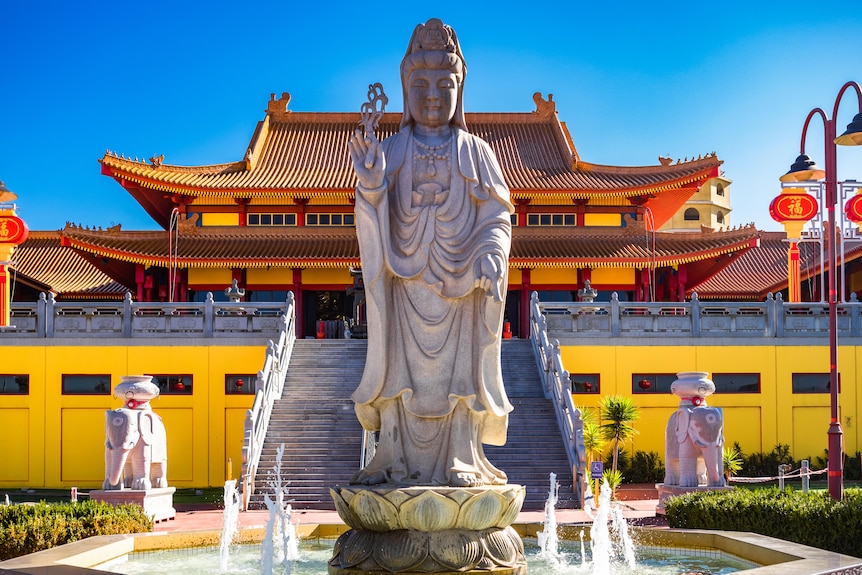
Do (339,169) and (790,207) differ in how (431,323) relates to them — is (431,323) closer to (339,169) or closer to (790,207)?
(790,207)

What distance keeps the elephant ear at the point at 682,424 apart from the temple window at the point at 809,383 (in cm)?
1013

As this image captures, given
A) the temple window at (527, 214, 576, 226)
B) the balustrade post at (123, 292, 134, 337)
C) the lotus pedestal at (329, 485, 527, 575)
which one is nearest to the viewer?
the lotus pedestal at (329, 485, 527, 575)

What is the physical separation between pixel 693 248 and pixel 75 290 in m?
20.9

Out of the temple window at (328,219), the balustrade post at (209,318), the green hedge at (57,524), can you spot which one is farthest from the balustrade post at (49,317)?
the green hedge at (57,524)

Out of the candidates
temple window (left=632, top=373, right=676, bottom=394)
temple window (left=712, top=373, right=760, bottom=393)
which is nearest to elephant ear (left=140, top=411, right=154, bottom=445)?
temple window (left=632, top=373, right=676, bottom=394)

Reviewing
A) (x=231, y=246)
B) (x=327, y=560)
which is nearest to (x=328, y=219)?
(x=231, y=246)

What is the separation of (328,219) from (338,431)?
13195mm

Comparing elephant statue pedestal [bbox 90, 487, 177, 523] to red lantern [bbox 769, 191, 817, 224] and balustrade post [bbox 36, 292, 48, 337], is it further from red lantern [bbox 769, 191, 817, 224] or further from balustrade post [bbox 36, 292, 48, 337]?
red lantern [bbox 769, 191, 817, 224]

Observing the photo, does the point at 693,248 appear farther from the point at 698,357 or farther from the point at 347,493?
the point at 347,493

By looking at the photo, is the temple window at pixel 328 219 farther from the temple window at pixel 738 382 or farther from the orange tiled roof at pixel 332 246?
the temple window at pixel 738 382

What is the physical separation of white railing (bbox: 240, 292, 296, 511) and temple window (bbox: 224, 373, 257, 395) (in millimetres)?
1272

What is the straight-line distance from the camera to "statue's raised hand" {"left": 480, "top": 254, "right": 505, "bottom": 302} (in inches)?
328

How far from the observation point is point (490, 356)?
27.9ft

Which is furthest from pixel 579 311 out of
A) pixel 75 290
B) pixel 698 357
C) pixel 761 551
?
pixel 75 290
